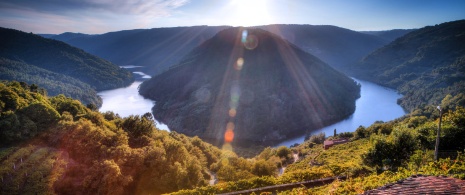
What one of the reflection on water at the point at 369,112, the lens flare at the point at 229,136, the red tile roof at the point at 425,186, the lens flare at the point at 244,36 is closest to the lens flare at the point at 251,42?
the lens flare at the point at 244,36

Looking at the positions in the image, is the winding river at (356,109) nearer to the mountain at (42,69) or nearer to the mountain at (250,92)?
the mountain at (250,92)

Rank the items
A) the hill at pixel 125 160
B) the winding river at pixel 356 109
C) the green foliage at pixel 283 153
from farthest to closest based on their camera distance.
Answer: the winding river at pixel 356 109 < the green foliage at pixel 283 153 < the hill at pixel 125 160

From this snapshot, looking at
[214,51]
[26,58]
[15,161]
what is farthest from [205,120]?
[26,58]

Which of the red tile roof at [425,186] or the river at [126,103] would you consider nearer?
the red tile roof at [425,186]

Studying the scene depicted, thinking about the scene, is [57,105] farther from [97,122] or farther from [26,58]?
[26,58]

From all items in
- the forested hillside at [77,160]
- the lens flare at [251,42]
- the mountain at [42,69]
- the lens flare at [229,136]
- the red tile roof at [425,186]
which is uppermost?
the lens flare at [251,42]

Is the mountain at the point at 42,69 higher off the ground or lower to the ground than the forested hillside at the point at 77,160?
higher

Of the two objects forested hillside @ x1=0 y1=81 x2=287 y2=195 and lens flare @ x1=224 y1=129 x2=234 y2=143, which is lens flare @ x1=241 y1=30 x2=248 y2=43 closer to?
lens flare @ x1=224 y1=129 x2=234 y2=143
